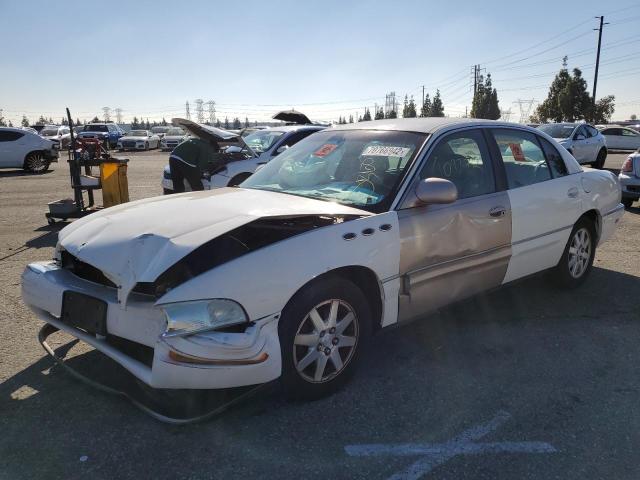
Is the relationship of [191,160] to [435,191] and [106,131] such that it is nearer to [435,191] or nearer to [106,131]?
[435,191]

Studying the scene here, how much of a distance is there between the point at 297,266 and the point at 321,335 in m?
0.47

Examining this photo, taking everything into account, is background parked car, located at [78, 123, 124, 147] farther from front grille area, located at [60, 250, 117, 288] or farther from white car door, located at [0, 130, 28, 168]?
front grille area, located at [60, 250, 117, 288]

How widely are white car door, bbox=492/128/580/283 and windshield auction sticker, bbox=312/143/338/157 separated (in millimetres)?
1306

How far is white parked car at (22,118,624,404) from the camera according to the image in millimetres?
2578

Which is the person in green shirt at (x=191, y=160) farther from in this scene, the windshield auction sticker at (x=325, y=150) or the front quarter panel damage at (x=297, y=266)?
the front quarter panel damage at (x=297, y=266)

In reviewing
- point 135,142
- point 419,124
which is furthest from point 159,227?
point 135,142

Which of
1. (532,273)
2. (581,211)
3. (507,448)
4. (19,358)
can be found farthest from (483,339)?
(19,358)

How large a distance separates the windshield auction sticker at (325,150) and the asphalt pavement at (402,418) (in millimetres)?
1510

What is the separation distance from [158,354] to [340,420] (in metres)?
1.06

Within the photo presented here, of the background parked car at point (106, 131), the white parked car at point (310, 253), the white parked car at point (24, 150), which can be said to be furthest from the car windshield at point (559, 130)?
the background parked car at point (106, 131)

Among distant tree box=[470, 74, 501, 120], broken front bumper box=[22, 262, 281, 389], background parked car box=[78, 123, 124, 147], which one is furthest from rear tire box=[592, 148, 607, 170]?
distant tree box=[470, 74, 501, 120]

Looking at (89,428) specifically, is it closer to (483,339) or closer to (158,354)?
(158,354)

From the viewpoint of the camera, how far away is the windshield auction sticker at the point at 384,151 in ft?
11.9

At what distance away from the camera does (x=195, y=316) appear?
252cm
